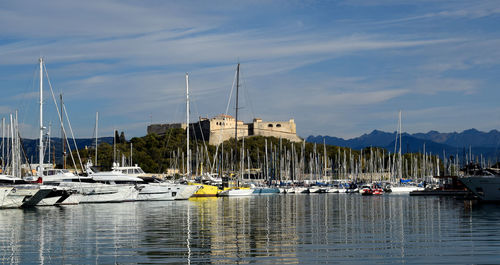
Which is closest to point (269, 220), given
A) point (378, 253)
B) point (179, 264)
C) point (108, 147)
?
point (378, 253)

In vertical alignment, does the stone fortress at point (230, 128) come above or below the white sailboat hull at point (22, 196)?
above

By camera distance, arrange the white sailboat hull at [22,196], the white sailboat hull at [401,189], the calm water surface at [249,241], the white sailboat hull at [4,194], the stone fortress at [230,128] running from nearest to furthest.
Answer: the calm water surface at [249,241] < the white sailboat hull at [4,194] < the white sailboat hull at [22,196] < the white sailboat hull at [401,189] < the stone fortress at [230,128]

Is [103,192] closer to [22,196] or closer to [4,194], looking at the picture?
[22,196]

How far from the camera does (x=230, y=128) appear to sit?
140375mm

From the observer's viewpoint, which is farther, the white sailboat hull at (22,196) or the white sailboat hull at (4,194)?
the white sailboat hull at (22,196)

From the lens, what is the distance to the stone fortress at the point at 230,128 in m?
135

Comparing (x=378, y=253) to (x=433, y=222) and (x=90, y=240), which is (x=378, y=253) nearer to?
(x=90, y=240)

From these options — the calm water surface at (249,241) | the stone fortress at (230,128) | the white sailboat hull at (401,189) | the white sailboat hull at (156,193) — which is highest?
the stone fortress at (230,128)

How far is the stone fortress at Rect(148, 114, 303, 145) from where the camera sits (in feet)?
443

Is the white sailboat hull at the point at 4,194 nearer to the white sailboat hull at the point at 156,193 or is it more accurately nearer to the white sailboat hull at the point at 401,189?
the white sailboat hull at the point at 156,193

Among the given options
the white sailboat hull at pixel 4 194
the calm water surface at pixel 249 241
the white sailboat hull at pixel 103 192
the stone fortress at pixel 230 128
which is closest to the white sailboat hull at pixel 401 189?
the white sailboat hull at pixel 103 192

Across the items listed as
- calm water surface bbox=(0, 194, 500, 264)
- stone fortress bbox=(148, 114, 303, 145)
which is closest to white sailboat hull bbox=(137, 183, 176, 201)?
calm water surface bbox=(0, 194, 500, 264)

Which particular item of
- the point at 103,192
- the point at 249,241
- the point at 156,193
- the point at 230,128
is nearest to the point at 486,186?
the point at 156,193

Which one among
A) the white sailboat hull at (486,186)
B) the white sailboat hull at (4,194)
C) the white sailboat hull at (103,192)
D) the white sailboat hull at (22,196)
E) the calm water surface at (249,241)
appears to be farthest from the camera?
the white sailboat hull at (486,186)
